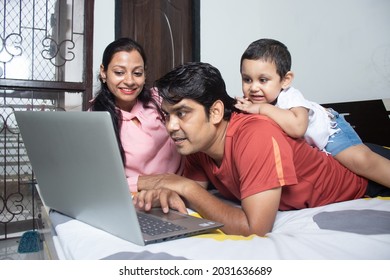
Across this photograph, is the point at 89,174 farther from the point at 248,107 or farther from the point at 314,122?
the point at 314,122

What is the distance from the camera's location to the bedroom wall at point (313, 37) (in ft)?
6.81

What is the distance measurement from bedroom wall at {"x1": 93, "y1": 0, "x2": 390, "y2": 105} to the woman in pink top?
3.18 feet

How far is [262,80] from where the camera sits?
1300mm

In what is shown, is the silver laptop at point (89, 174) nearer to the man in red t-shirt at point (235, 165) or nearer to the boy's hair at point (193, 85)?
the man in red t-shirt at point (235, 165)

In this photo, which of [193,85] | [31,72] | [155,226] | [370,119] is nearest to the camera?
[155,226]

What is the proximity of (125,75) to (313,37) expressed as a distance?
1.55m

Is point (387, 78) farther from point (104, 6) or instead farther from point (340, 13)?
point (104, 6)

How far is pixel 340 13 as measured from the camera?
2.23m

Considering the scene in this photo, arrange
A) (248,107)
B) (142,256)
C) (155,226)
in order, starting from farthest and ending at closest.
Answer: (248,107)
(155,226)
(142,256)

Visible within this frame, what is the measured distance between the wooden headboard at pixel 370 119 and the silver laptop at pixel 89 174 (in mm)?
1505

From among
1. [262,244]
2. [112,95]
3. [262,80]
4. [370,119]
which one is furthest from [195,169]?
[370,119]

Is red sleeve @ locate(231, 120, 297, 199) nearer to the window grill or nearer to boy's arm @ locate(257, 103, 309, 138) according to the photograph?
boy's arm @ locate(257, 103, 309, 138)

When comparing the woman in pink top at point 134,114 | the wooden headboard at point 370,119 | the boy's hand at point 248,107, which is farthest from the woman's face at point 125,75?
the wooden headboard at point 370,119

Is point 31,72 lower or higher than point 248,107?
higher
